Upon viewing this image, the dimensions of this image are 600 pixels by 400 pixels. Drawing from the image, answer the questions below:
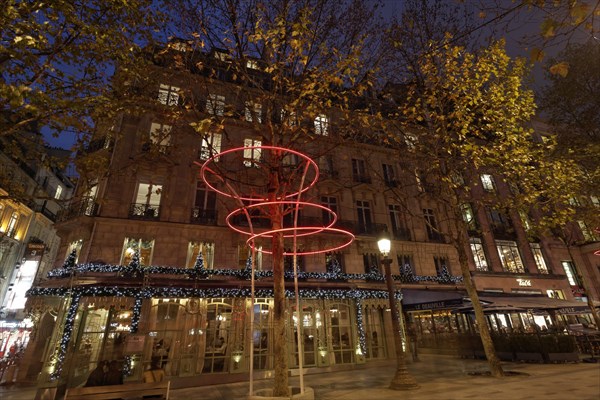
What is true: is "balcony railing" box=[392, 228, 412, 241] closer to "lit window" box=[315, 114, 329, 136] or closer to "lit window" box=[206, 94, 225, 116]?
"lit window" box=[315, 114, 329, 136]

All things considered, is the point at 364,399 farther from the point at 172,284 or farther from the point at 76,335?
the point at 76,335

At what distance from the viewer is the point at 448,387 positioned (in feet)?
28.5

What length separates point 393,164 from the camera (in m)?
22.7

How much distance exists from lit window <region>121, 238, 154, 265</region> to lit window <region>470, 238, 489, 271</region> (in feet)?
68.6

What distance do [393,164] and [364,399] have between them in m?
17.4

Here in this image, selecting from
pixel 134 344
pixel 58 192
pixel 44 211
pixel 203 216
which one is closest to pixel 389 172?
pixel 203 216

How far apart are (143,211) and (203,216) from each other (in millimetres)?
2827

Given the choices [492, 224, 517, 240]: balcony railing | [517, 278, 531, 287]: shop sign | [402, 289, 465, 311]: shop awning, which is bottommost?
[402, 289, 465, 311]: shop awning

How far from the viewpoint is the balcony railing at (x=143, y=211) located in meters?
15.0

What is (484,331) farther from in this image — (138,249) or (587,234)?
(587,234)

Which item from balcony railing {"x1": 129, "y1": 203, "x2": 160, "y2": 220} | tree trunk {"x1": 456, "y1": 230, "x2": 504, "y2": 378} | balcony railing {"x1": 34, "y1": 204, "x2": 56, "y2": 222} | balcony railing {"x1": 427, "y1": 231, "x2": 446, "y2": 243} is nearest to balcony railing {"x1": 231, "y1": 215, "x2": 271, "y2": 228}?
balcony railing {"x1": 129, "y1": 203, "x2": 160, "y2": 220}

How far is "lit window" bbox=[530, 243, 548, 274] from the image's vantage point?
2406 centimetres

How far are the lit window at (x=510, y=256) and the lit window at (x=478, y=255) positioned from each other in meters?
1.52

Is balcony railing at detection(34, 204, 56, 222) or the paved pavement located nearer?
the paved pavement
